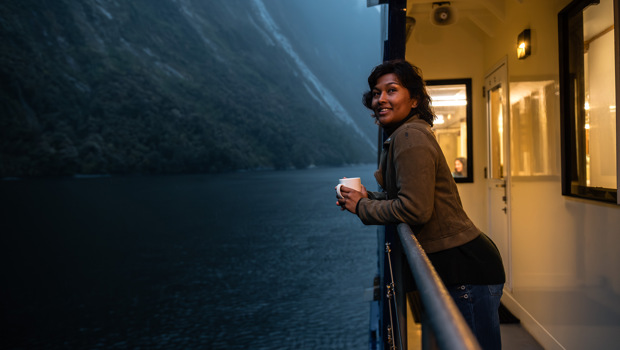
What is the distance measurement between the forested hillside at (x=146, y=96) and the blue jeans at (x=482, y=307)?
78.1 m

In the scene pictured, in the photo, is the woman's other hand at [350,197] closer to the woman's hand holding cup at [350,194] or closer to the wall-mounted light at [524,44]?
the woman's hand holding cup at [350,194]

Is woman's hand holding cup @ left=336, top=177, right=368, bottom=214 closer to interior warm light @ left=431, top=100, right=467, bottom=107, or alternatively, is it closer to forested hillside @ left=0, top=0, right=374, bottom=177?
interior warm light @ left=431, top=100, right=467, bottom=107

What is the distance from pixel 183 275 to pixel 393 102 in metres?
32.7

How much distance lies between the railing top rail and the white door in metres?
3.55

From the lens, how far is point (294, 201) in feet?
191

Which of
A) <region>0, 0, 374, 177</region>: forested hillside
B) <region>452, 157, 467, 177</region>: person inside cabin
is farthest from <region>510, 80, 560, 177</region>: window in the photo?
<region>0, 0, 374, 177</region>: forested hillside

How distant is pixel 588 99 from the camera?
2730 millimetres

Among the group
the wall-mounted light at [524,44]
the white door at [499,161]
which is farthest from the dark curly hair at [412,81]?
the white door at [499,161]

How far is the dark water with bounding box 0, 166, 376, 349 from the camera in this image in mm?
24672

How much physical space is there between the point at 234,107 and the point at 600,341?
4077 inches

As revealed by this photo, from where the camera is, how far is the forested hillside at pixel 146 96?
7381 cm

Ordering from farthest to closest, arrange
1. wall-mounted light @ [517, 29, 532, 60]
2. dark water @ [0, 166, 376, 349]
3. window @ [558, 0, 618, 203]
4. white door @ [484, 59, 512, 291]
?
dark water @ [0, 166, 376, 349] → white door @ [484, 59, 512, 291] → wall-mounted light @ [517, 29, 532, 60] → window @ [558, 0, 618, 203]

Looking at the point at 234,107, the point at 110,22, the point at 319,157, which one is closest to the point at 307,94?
the point at 319,157

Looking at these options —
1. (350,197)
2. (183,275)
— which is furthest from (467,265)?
(183,275)
